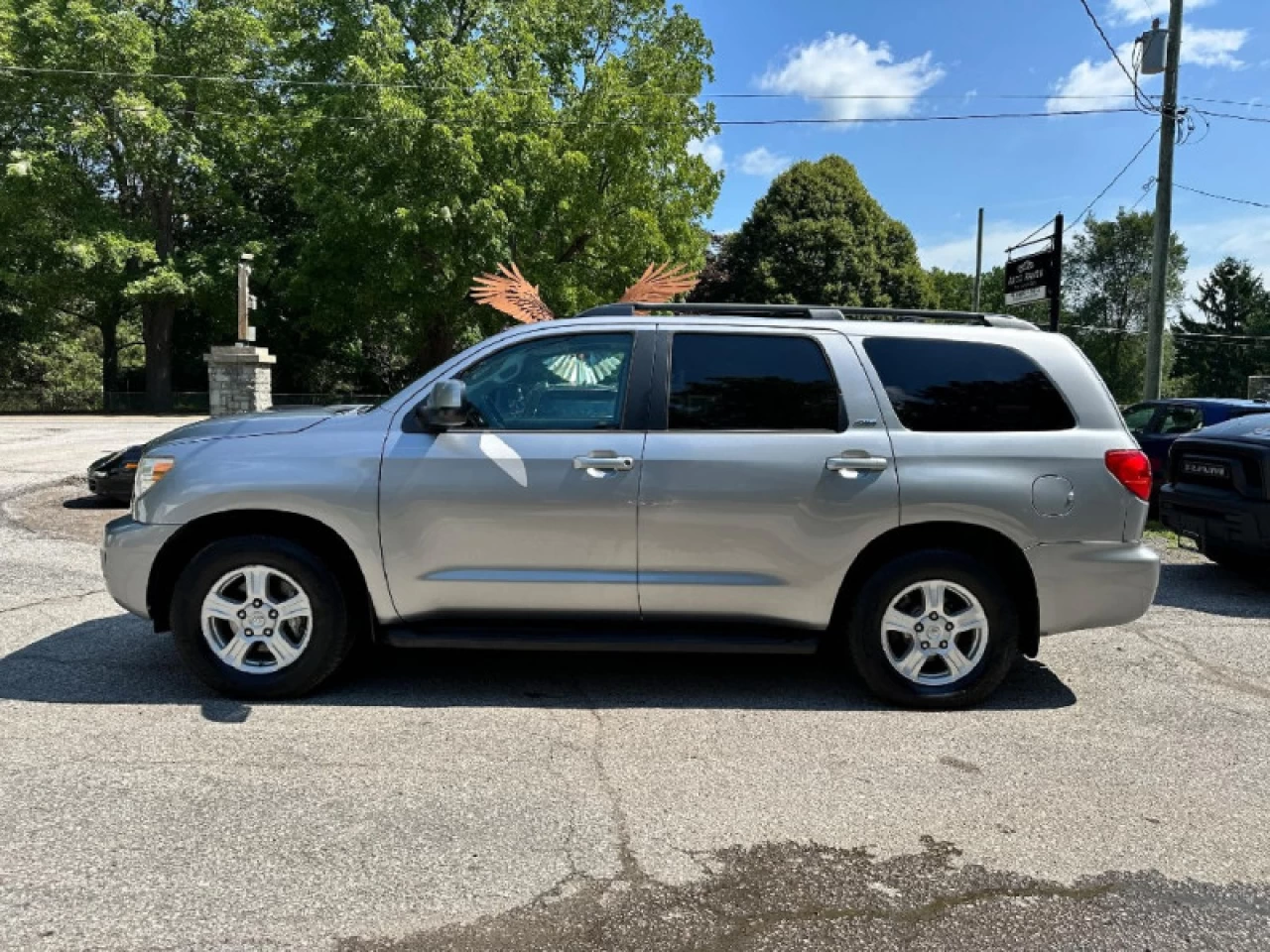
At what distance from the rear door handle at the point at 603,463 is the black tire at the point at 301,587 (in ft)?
4.18

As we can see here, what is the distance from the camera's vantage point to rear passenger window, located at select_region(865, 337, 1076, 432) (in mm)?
4215

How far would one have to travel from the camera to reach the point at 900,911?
268 cm

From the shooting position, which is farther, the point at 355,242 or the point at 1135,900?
the point at 355,242

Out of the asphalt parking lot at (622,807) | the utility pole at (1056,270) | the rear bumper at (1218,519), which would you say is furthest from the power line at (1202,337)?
the asphalt parking lot at (622,807)

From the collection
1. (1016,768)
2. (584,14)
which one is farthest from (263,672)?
(584,14)

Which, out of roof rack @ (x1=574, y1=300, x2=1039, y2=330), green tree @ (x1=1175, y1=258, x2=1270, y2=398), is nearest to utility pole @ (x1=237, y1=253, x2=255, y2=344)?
roof rack @ (x1=574, y1=300, x2=1039, y2=330)

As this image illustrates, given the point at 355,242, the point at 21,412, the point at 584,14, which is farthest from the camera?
the point at 21,412

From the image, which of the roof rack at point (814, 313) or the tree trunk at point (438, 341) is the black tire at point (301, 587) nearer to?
the roof rack at point (814, 313)

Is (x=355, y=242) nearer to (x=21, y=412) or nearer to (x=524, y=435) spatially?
(x=21, y=412)

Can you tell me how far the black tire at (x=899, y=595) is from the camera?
4133 millimetres

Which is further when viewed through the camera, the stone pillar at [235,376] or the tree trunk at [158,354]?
the tree trunk at [158,354]

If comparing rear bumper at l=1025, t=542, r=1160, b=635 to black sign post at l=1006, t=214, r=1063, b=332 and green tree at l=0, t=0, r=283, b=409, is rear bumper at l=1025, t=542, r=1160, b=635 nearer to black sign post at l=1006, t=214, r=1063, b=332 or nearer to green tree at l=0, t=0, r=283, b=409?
black sign post at l=1006, t=214, r=1063, b=332

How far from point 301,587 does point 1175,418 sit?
33.7 ft

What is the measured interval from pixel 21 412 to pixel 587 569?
1455 inches
